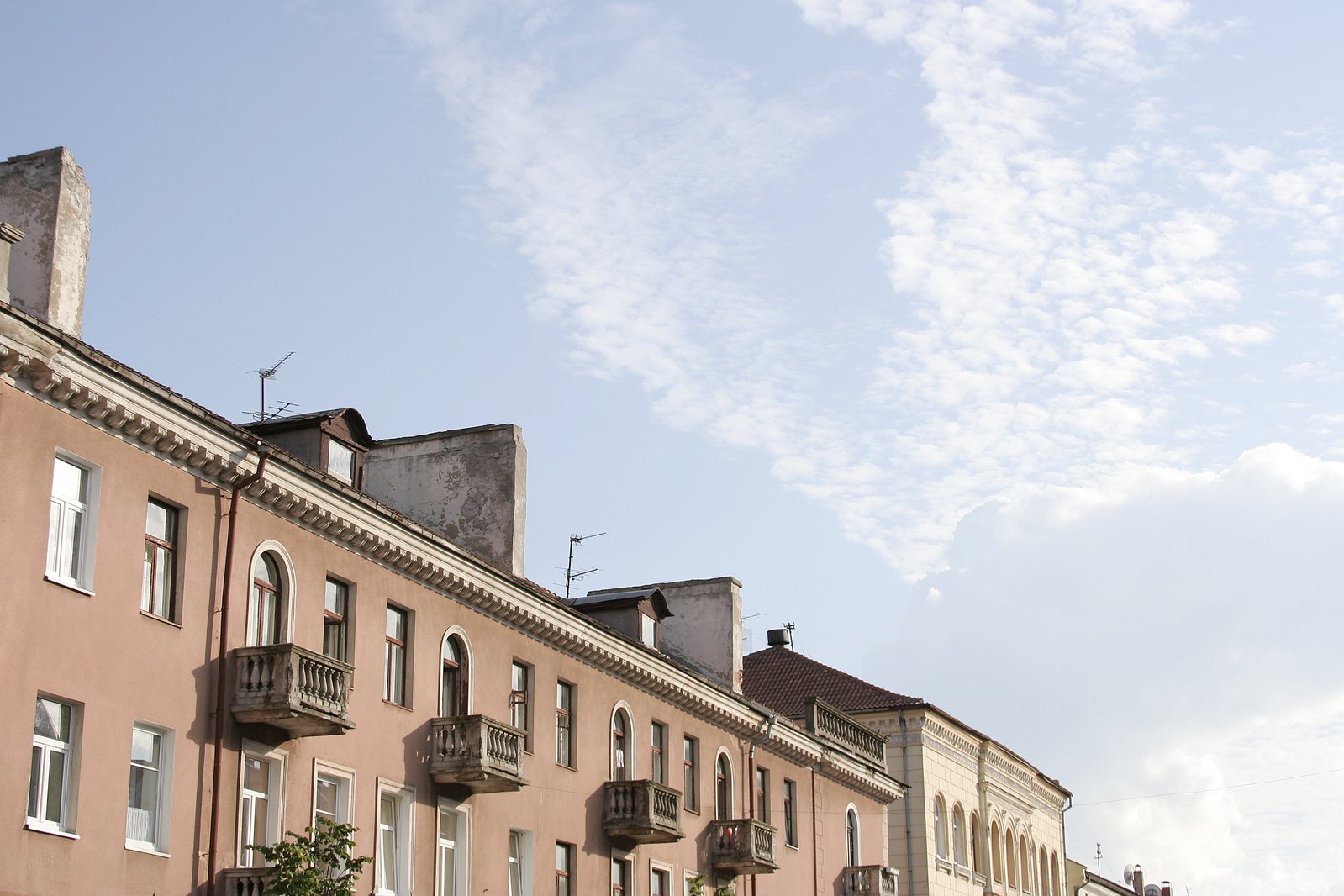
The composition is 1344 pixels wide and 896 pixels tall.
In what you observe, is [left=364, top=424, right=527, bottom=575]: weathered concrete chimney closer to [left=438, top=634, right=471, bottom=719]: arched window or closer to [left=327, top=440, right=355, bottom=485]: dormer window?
[left=438, top=634, right=471, bottom=719]: arched window

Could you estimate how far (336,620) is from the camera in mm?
27359

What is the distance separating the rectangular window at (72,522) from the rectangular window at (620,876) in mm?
14703

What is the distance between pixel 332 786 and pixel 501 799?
15.3ft

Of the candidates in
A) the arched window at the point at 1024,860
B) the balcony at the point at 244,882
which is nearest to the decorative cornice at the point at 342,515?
the balcony at the point at 244,882

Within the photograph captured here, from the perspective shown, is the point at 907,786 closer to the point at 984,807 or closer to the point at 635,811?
the point at 984,807

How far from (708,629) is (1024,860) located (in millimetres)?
23641

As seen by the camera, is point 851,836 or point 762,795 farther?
point 851,836

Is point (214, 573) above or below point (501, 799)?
above

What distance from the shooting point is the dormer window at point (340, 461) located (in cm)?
2893

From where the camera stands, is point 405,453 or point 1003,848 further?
point 1003,848

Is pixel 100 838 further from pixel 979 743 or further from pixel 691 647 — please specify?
pixel 979 743

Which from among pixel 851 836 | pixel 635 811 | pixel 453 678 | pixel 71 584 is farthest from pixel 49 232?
pixel 851 836

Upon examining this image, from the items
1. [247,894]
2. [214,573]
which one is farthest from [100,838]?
[214,573]

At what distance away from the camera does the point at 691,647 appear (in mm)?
43375
